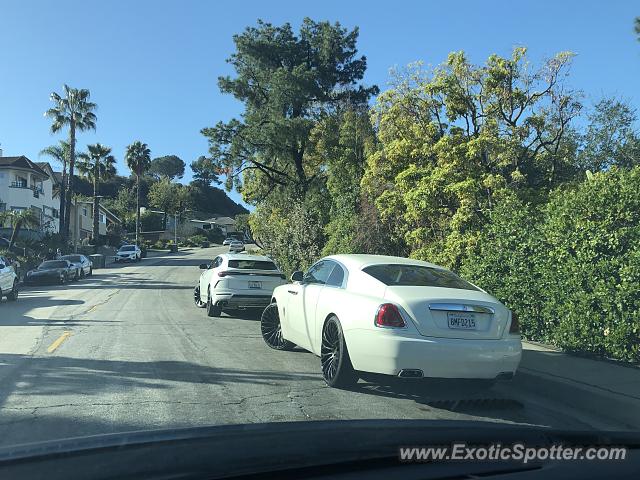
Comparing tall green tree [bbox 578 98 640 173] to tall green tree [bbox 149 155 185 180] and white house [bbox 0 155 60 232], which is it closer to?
white house [bbox 0 155 60 232]

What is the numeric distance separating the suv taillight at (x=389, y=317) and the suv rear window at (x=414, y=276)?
593 millimetres

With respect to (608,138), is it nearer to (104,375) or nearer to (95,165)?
(104,375)

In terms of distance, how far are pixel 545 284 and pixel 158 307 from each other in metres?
11.1

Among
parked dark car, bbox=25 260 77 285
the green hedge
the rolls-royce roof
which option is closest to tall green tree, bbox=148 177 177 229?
parked dark car, bbox=25 260 77 285

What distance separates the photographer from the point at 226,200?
474ft

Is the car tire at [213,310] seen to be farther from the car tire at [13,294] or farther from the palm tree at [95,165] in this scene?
the palm tree at [95,165]

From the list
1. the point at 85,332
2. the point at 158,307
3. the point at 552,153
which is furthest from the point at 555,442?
the point at 552,153

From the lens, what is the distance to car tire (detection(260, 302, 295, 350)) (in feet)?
31.6

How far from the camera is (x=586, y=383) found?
6707mm

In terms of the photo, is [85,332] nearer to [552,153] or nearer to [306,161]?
[552,153]

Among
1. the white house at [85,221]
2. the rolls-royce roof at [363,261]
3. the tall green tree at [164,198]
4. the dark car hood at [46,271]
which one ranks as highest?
the tall green tree at [164,198]

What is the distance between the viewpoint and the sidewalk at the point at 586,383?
596 centimetres

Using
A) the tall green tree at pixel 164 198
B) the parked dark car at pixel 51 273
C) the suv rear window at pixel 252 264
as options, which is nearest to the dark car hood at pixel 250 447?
the suv rear window at pixel 252 264

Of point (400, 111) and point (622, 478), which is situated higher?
point (400, 111)
